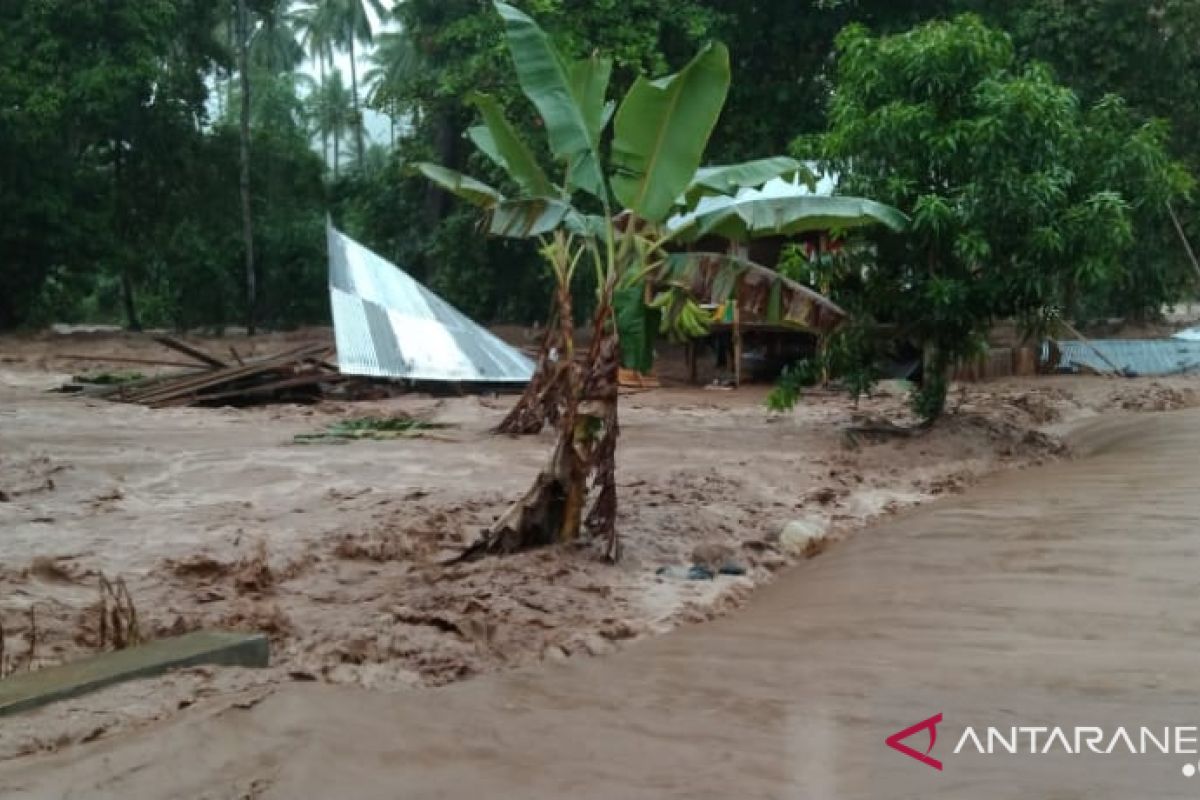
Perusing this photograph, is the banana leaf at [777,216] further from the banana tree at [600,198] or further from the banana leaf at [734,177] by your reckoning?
the banana tree at [600,198]

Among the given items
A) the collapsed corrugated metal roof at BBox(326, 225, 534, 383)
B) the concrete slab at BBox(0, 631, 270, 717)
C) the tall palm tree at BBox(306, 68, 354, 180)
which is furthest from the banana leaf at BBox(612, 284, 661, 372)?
the tall palm tree at BBox(306, 68, 354, 180)

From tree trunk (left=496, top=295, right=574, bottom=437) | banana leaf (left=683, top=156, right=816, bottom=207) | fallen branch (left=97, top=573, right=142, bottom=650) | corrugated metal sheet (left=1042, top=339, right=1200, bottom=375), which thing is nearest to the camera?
fallen branch (left=97, top=573, right=142, bottom=650)

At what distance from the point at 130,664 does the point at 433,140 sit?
70.9 feet

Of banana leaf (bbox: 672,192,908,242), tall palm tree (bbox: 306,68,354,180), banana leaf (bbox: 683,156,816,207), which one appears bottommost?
banana leaf (bbox: 672,192,908,242)

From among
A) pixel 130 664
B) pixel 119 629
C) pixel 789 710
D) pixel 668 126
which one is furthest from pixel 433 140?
pixel 789 710

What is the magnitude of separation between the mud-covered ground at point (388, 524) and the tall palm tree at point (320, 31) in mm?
31683

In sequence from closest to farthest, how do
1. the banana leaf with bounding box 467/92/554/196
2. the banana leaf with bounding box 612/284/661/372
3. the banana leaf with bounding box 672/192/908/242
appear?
the banana leaf with bounding box 612/284/661/372, the banana leaf with bounding box 467/92/554/196, the banana leaf with bounding box 672/192/908/242

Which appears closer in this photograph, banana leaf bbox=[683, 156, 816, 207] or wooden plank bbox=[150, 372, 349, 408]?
banana leaf bbox=[683, 156, 816, 207]

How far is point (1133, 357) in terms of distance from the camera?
1728cm

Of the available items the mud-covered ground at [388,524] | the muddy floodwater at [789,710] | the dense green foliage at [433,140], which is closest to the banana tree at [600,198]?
the mud-covered ground at [388,524]

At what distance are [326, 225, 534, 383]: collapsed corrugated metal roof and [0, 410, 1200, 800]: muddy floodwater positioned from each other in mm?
9426

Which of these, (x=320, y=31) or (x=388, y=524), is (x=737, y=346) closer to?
(x=388, y=524)

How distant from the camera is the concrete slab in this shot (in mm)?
3682

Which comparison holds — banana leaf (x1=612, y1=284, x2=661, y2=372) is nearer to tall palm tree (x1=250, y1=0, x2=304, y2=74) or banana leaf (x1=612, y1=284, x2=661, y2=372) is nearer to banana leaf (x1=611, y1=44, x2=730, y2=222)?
banana leaf (x1=611, y1=44, x2=730, y2=222)
